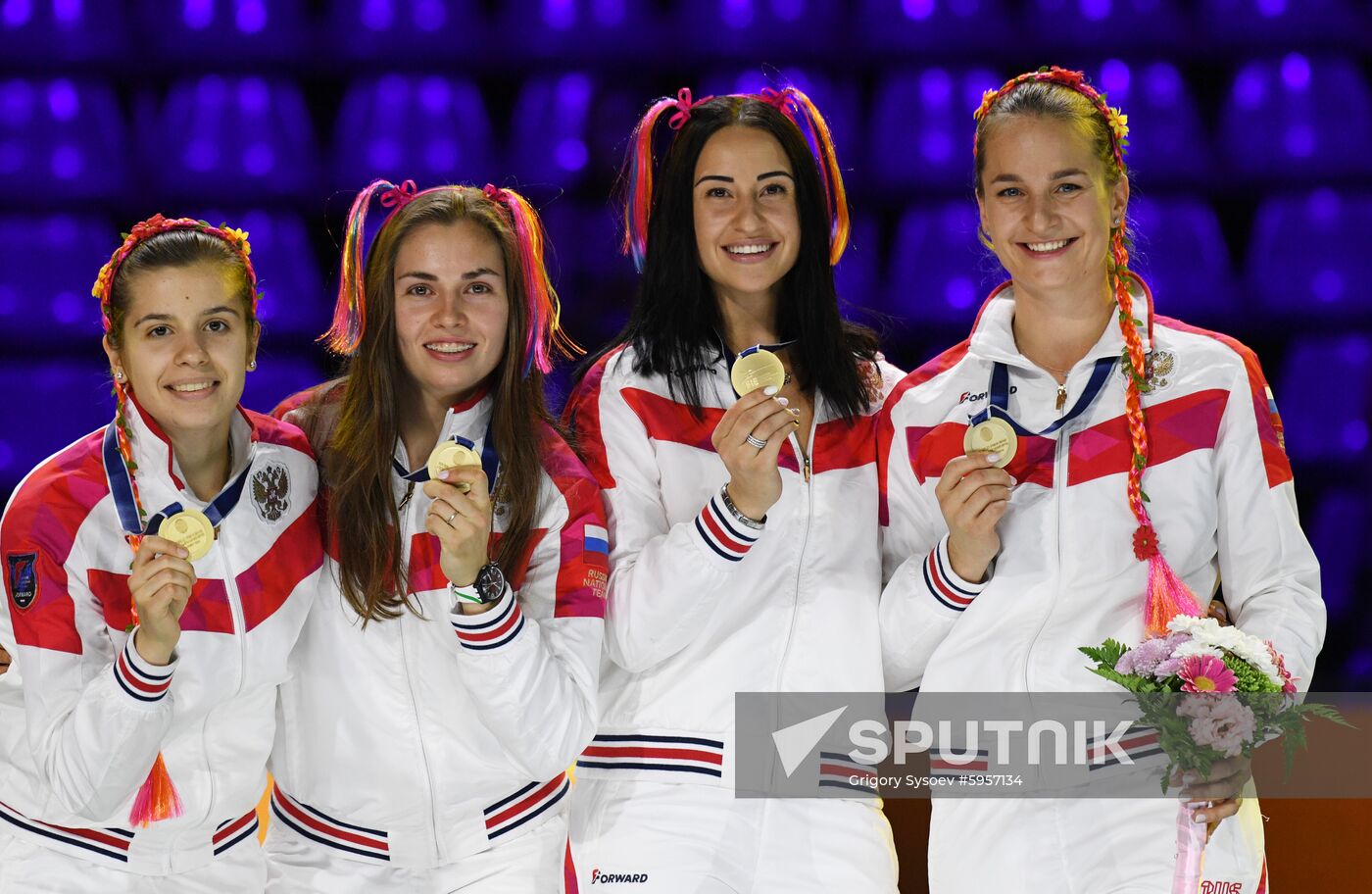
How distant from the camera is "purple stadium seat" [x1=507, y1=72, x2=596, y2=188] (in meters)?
4.60

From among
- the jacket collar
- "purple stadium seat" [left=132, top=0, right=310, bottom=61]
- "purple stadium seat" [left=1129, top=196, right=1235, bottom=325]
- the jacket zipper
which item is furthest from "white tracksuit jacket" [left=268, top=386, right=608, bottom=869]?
"purple stadium seat" [left=1129, top=196, right=1235, bottom=325]

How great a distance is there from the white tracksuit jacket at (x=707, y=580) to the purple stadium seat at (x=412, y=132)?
1.68m

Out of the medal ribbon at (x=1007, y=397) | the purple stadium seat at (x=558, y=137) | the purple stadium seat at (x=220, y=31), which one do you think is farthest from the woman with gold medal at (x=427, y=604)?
the purple stadium seat at (x=220, y=31)

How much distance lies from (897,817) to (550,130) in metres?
2.26

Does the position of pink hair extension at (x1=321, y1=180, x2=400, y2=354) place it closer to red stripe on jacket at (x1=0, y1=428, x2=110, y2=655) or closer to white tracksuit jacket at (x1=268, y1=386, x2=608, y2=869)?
white tracksuit jacket at (x1=268, y1=386, x2=608, y2=869)

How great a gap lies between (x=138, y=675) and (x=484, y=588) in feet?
2.08

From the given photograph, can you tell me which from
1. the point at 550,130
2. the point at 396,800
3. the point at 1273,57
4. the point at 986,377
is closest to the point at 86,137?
the point at 550,130

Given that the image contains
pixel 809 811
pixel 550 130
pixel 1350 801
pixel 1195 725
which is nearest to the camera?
pixel 1195 725

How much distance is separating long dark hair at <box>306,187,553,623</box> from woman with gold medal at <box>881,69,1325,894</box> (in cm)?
77

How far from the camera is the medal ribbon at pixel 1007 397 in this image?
9.75 feet

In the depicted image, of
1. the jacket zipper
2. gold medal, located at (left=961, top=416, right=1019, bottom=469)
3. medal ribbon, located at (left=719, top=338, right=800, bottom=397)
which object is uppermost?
medal ribbon, located at (left=719, top=338, right=800, bottom=397)

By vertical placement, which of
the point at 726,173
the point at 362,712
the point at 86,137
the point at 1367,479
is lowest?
the point at 362,712

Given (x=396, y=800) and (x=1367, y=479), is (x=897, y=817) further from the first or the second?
(x=1367, y=479)

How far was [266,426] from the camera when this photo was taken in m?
3.11
